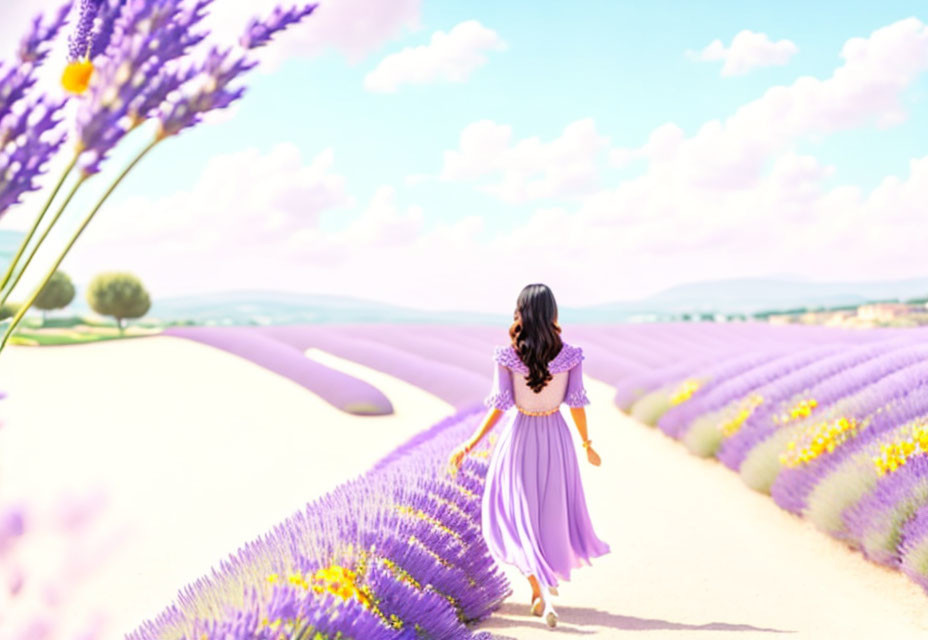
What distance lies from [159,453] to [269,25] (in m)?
9.45

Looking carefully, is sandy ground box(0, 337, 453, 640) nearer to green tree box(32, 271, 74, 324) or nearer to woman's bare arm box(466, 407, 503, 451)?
woman's bare arm box(466, 407, 503, 451)

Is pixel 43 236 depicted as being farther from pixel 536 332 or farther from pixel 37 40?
pixel 536 332

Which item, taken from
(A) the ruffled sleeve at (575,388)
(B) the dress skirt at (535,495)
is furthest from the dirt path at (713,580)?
(A) the ruffled sleeve at (575,388)

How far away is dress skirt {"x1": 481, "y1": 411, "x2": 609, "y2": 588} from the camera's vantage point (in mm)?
4395

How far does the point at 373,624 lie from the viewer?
2.60 meters

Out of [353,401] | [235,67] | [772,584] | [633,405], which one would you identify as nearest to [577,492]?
[772,584]

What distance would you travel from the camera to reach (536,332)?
4328 millimetres

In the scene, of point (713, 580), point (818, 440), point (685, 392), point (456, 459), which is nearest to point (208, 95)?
point (456, 459)

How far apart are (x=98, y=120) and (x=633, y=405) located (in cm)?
1316

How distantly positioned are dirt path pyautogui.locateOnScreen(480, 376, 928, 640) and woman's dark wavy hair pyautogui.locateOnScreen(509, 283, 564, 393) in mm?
1336

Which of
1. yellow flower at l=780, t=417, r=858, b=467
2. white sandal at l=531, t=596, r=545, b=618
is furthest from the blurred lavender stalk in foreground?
yellow flower at l=780, t=417, r=858, b=467

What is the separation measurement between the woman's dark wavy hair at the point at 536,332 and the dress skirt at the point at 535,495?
29 centimetres

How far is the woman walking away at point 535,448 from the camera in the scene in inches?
171

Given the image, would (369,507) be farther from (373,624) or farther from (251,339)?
(251,339)
